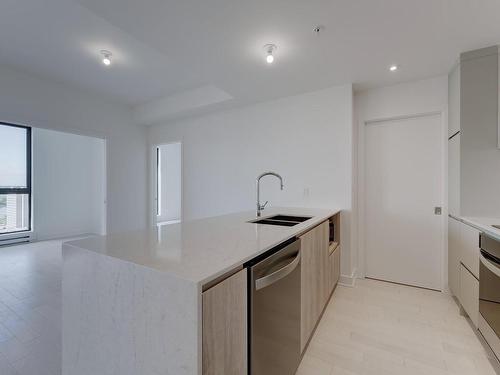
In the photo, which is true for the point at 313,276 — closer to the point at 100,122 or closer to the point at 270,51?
the point at 270,51

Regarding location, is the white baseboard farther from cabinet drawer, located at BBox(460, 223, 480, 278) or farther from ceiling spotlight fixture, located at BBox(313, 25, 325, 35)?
ceiling spotlight fixture, located at BBox(313, 25, 325, 35)

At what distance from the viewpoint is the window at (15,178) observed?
4543 millimetres

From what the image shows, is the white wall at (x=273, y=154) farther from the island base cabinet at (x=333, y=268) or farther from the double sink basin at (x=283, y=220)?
the double sink basin at (x=283, y=220)

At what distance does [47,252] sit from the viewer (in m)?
4.14

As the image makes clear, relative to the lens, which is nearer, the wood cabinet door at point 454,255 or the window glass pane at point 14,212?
the wood cabinet door at point 454,255

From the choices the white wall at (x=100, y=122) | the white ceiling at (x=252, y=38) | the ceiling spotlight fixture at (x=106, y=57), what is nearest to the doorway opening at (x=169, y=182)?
the white wall at (x=100, y=122)

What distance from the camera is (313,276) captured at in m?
1.72

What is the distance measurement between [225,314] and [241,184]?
2942 millimetres

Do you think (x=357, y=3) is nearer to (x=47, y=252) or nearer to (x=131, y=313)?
(x=131, y=313)

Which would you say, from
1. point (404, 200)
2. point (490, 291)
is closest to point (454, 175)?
point (404, 200)

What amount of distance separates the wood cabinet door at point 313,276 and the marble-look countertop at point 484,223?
1.07m

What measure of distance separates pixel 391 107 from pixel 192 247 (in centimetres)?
295

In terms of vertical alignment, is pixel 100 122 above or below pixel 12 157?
above

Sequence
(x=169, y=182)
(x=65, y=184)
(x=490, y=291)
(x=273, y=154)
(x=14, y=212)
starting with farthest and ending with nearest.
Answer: (x=169, y=182), (x=65, y=184), (x=14, y=212), (x=273, y=154), (x=490, y=291)
